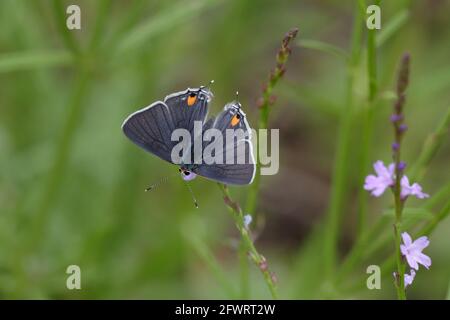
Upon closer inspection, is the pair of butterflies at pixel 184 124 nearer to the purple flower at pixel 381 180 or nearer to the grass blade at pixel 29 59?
the purple flower at pixel 381 180

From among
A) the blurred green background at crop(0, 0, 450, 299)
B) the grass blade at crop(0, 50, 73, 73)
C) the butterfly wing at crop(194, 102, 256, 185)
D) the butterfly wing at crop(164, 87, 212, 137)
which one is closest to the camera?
the butterfly wing at crop(194, 102, 256, 185)

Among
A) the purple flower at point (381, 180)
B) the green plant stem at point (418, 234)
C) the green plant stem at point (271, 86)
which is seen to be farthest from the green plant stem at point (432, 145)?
the green plant stem at point (271, 86)

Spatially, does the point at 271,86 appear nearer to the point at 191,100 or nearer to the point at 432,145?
the point at 191,100

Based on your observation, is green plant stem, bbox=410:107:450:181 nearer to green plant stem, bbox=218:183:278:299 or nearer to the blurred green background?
the blurred green background

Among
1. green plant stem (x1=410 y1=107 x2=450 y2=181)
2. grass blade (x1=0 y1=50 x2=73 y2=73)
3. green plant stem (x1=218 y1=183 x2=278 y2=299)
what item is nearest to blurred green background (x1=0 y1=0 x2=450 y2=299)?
grass blade (x1=0 y1=50 x2=73 y2=73)
